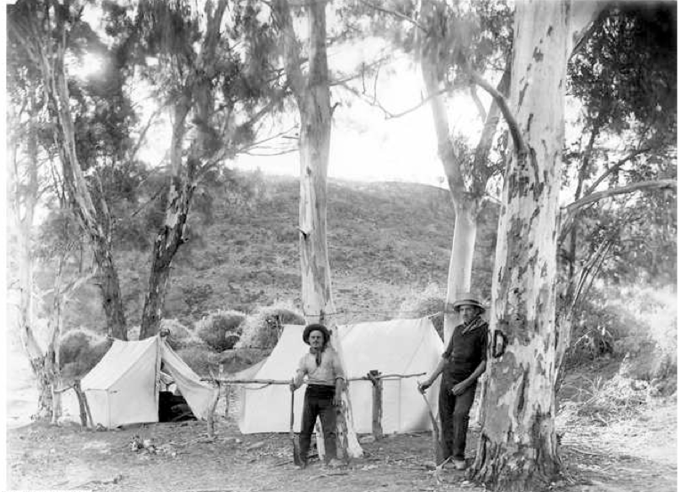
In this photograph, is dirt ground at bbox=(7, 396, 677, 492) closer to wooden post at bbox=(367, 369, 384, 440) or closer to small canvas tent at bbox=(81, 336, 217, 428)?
wooden post at bbox=(367, 369, 384, 440)

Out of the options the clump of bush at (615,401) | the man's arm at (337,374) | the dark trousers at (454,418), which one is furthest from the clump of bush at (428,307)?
the dark trousers at (454,418)

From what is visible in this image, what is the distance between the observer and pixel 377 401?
23.1ft

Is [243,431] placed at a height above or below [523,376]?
below

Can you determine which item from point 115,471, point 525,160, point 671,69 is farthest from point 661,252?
point 115,471

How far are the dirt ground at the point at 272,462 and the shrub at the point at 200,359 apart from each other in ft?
19.1

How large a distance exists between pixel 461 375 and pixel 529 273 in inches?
34.1

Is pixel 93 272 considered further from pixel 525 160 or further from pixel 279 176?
pixel 279 176

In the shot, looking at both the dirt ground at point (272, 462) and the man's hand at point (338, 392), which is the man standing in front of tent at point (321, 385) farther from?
the dirt ground at point (272, 462)

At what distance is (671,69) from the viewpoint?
601 centimetres

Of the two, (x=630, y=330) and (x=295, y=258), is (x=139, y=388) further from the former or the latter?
(x=295, y=258)

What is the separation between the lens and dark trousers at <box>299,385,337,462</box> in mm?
5371

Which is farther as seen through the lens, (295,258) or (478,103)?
(295,258)

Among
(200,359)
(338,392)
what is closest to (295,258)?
(200,359)

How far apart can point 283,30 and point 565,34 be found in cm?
250
